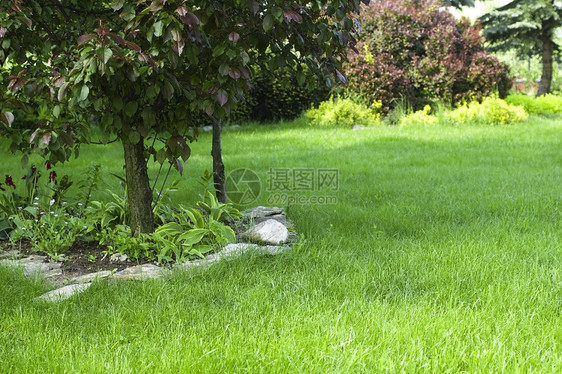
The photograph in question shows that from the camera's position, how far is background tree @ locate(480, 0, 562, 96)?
17594 millimetres

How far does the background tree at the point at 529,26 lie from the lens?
17.6m

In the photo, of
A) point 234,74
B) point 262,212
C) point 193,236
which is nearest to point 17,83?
point 234,74

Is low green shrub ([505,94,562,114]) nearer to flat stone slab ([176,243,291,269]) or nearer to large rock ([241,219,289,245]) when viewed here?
large rock ([241,219,289,245])

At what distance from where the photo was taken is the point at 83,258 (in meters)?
3.52

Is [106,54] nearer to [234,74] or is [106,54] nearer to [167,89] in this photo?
[167,89]

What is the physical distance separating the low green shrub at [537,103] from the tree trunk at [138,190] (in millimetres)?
11432

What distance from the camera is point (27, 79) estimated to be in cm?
280

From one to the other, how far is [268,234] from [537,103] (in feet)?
39.3

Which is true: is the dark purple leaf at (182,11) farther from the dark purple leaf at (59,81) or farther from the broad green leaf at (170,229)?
the broad green leaf at (170,229)

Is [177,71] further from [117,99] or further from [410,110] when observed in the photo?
[410,110]

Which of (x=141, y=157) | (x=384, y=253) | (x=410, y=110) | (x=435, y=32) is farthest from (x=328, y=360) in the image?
(x=435, y=32)

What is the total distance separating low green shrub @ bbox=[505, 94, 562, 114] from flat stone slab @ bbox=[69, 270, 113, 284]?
1195 centimetres

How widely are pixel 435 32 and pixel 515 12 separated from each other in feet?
22.6

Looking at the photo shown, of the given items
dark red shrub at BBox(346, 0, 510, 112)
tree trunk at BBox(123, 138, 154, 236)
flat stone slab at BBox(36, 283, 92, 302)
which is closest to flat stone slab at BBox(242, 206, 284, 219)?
tree trunk at BBox(123, 138, 154, 236)
